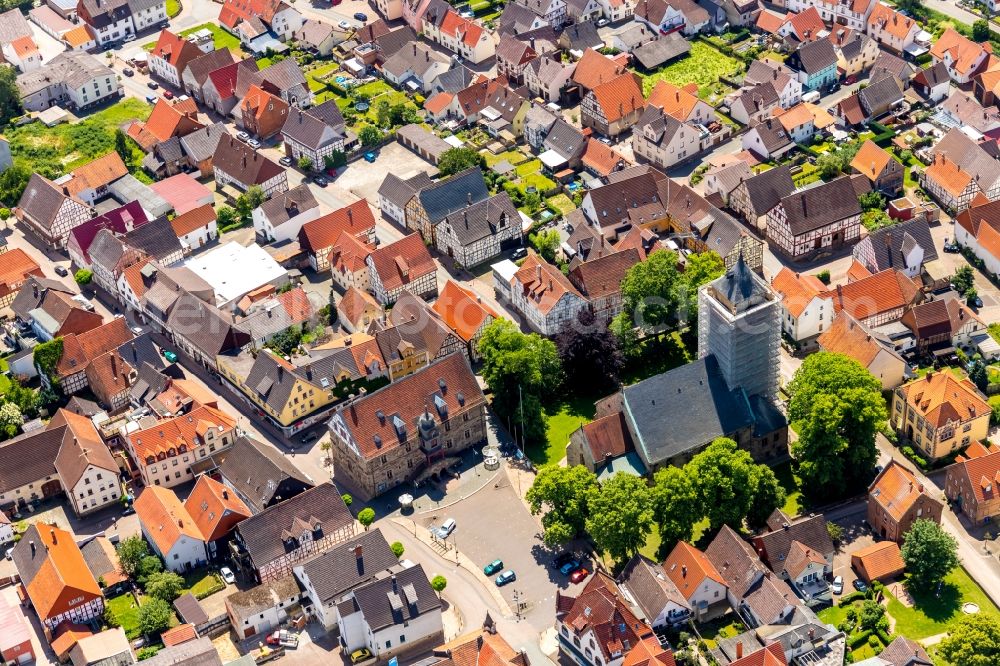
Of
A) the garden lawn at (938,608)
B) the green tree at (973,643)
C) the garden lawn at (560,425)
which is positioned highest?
the green tree at (973,643)

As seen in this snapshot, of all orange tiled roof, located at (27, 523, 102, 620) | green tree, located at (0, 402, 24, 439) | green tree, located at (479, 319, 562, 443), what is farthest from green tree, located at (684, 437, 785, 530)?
green tree, located at (0, 402, 24, 439)

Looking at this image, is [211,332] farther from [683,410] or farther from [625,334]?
[683,410]

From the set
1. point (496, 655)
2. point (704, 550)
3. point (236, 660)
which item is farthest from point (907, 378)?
point (236, 660)

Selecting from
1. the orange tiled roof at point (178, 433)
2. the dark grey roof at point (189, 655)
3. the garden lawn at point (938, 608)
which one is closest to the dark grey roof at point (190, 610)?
the dark grey roof at point (189, 655)

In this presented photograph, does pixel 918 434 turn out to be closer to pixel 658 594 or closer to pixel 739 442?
pixel 739 442

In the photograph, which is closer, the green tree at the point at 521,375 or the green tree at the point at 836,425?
the green tree at the point at 836,425

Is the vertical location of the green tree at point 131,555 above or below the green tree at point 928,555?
below

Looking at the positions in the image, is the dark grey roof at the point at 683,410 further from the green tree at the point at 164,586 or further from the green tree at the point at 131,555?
the green tree at the point at 131,555

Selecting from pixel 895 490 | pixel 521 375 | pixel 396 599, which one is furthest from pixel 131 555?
pixel 895 490
